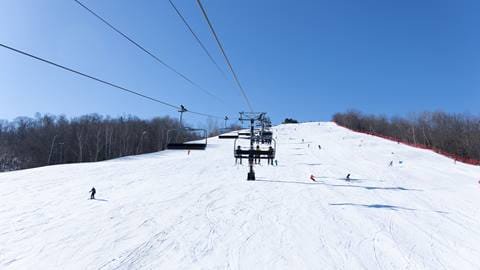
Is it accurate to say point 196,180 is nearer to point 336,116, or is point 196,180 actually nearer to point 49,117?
point 336,116

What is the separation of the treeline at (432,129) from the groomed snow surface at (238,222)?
33256 millimetres

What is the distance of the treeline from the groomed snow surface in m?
33.3

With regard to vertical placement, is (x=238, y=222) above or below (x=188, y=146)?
below

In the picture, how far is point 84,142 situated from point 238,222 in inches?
2476

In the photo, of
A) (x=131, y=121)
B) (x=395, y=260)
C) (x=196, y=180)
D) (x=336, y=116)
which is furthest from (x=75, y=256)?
(x=336, y=116)

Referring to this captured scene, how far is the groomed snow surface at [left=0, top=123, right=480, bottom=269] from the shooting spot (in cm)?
696

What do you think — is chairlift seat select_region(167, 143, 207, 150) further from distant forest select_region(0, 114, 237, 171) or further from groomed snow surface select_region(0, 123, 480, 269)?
distant forest select_region(0, 114, 237, 171)

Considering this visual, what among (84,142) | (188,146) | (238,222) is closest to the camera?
(238,222)

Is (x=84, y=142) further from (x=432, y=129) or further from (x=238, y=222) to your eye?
(x=432, y=129)

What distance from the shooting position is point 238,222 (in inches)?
378

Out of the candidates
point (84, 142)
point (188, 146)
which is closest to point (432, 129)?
point (188, 146)

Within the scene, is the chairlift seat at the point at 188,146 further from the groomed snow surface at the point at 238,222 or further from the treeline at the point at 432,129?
the treeline at the point at 432,129

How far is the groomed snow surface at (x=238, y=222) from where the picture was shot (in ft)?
22.8

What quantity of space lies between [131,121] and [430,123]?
75.1 m
